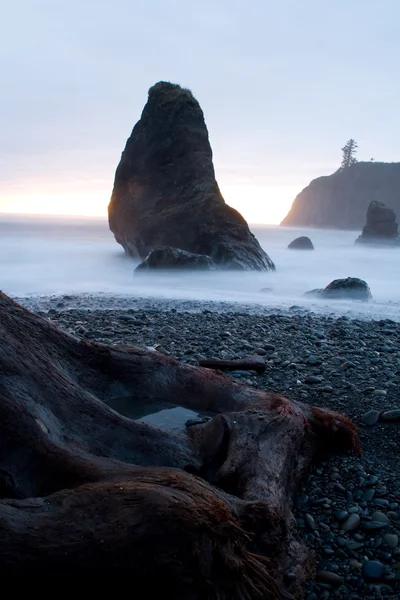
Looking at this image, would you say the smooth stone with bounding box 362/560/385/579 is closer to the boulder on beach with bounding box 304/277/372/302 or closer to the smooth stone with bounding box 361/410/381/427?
the smooth stone with bounding box 361/410/381/427

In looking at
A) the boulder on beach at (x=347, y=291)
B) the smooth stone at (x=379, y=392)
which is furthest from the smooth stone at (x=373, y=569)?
the boulder on beach at (x=347, y=291)

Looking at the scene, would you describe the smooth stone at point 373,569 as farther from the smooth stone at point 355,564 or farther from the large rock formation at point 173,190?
the large rock formation at point 173,190

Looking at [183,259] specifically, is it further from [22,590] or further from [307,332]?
[22,590]

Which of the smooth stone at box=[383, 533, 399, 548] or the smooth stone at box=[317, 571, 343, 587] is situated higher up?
the smooth stone at box=[383, 533, 399, 548]

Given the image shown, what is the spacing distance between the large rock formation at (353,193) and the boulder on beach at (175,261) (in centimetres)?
9256

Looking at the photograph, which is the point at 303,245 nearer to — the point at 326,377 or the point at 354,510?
the point at 326,377

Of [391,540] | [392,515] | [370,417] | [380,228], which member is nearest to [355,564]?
[391,540]

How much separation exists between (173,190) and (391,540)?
20.4 metres

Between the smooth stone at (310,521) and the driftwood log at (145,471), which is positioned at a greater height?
the driftwood log at (145,471)

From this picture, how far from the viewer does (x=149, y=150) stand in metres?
22.9

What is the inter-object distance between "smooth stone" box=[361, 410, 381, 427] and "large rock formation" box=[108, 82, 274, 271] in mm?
14802

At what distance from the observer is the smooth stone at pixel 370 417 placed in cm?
449

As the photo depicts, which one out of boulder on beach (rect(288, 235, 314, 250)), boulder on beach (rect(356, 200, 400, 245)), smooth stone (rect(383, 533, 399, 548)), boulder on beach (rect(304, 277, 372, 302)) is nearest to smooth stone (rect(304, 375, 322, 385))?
smooth stone (rect(383, 533, 399, 548))

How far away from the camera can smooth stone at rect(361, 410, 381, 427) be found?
14.7 ft
